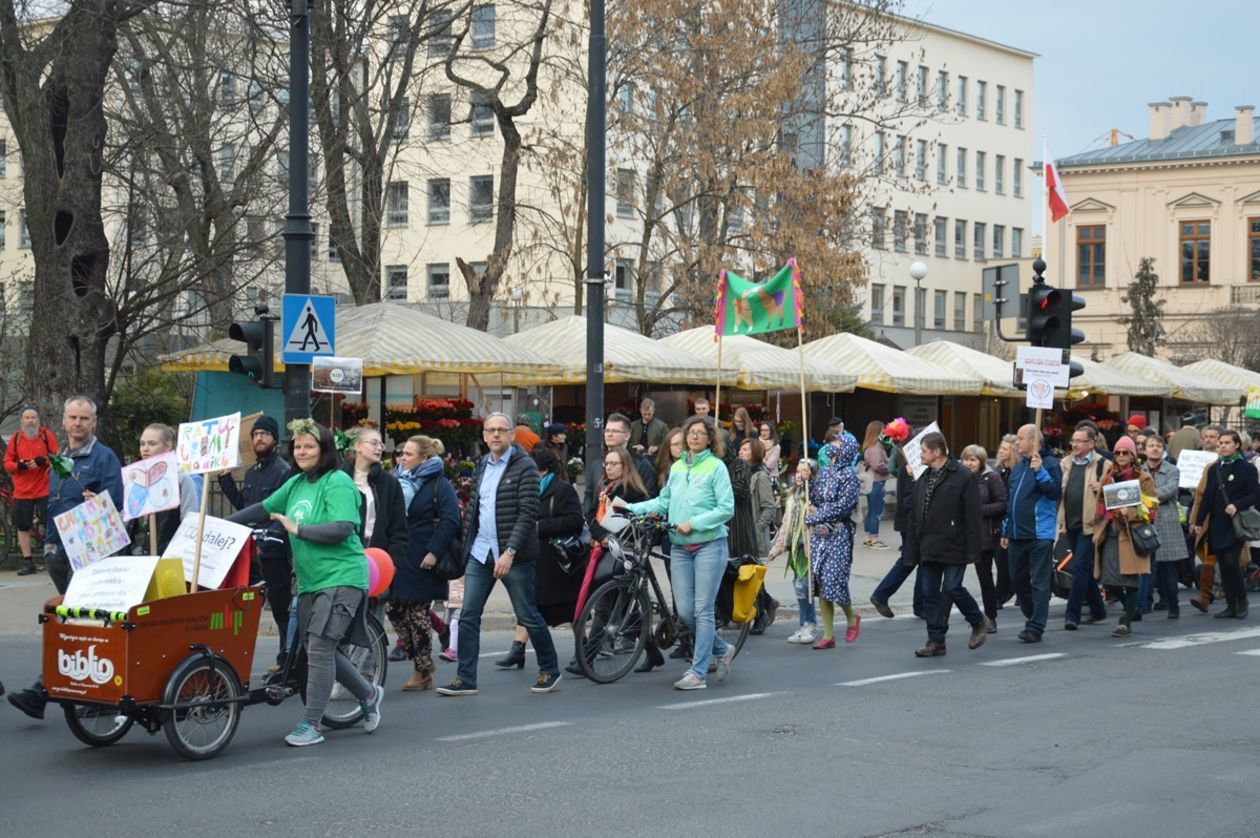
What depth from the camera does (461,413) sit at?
73.4 feet

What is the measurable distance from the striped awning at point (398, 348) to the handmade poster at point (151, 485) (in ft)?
35.4

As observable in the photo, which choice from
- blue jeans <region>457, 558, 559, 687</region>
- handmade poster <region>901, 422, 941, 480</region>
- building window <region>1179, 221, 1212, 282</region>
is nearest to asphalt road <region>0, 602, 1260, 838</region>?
blue jeans <region>457, 558, 559, 687</region>

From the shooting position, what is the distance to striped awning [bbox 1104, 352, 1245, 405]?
3678cm

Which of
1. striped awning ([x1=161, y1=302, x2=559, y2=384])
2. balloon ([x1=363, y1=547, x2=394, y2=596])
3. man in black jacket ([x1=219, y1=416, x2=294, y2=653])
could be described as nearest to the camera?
balloon ([x1=363, y1=547, x2=394, y2=596])

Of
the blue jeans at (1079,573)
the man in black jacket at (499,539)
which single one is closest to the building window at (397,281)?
the blue jeans at (1079,573)

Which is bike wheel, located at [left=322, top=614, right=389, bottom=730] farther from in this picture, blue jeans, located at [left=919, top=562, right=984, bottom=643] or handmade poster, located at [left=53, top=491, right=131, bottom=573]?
blue jeans, located at [left=919, top=562, right=984, bottom=643]

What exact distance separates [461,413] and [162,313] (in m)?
4.04

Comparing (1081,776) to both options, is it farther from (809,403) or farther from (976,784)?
(809,403)

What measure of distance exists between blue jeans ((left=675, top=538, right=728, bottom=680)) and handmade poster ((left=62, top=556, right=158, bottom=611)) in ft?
12.8

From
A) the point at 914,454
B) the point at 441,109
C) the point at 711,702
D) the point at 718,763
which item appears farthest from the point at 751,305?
the point at 441,109

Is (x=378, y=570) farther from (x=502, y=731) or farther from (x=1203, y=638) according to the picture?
(x=1203, y=638)

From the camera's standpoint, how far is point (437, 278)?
63844 millimetres

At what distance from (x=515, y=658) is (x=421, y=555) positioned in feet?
5.01

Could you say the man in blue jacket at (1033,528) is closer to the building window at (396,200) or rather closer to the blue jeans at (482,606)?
the blue jeans at (482,606)
